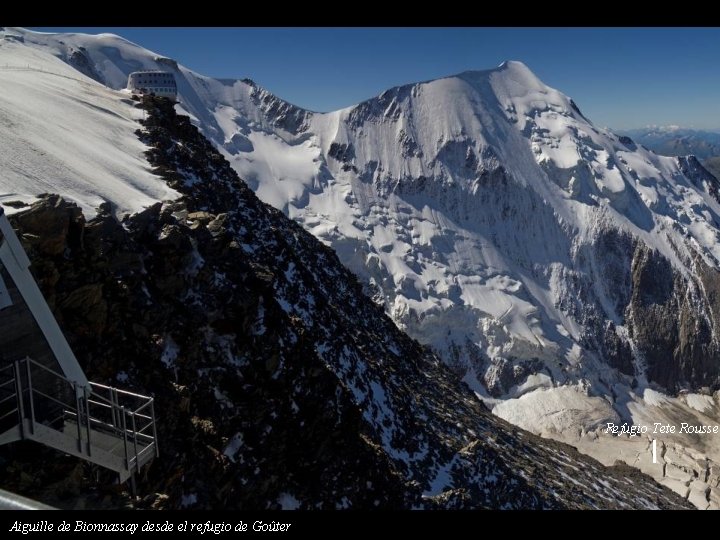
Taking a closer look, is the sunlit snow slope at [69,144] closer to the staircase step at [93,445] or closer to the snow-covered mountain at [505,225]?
the staircase step at [93,445]

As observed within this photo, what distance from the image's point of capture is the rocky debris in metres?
15.0

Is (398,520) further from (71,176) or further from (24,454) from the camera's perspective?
(71,176)

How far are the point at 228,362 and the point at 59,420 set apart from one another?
1146 centimetres

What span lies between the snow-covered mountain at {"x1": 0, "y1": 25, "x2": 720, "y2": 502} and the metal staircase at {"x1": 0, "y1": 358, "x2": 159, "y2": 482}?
325 ft

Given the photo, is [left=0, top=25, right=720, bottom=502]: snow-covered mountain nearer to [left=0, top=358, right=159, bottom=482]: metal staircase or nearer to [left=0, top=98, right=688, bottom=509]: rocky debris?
[left=0, top=98, right=688, bottom=509]: rocky debris

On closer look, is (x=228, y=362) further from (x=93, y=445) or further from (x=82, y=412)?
(x=93, y=445)

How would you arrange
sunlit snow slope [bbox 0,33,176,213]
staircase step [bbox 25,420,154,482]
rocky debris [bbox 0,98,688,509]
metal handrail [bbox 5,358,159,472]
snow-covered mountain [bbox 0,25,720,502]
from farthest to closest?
snow-covered mountain [bbox 0,25,720,502] < sunlit snow slope [bbox 0,33,176,213] < rocky debris [bbox 0,98,688,509] < staircase step [bbox 25,420,154,482] < metal handrail [bbox 5,358,159,472]

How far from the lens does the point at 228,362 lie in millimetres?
19031

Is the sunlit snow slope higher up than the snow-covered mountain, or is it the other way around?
the sunlit snow slope

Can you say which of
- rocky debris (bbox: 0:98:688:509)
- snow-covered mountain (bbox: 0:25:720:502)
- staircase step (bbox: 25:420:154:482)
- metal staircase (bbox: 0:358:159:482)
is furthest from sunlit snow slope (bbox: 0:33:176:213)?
snow-covered mountain (bbox: 0:25:720:502)

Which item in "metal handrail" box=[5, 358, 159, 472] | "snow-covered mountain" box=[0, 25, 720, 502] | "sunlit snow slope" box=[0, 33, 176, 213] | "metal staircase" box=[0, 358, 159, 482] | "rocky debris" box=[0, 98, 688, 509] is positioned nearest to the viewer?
"metal handrail" box=[5, 358, 159, 472]

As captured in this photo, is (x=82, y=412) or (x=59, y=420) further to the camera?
(x=82, y=412)

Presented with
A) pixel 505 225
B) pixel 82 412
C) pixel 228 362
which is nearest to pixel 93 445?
pixel 82 412

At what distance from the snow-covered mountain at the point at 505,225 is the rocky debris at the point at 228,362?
7627 centimetres
